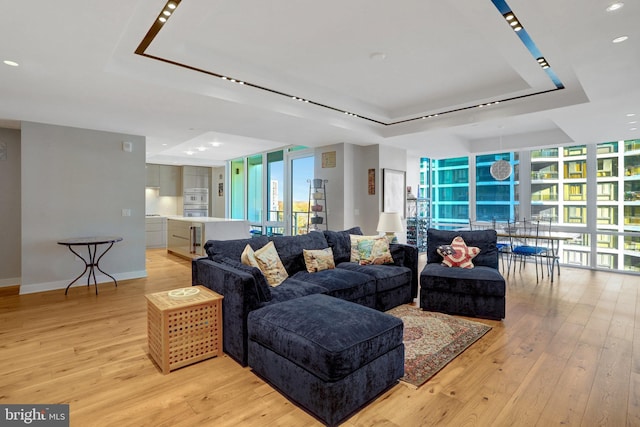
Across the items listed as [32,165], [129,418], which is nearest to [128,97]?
[32,165]

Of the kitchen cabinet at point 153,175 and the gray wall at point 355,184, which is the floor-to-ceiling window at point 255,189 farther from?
the gray wall at point 355,184

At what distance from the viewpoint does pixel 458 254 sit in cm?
409

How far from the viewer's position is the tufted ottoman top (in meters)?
1.90

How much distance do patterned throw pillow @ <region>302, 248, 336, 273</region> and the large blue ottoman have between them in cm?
120

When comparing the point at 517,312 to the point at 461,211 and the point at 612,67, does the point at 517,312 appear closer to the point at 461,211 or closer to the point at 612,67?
the point at 612,67

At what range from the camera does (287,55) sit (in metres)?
3.25

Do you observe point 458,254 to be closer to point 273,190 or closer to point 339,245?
point 339,245

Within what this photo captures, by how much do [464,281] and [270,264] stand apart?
2142mm

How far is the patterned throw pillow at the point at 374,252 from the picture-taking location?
4.15 meters

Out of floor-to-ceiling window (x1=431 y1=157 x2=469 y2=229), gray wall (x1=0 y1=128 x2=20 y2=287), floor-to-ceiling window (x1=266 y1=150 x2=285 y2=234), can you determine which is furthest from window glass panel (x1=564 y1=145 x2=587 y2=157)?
gray wall (x1=0 y1=128 x2=20 y2=287)

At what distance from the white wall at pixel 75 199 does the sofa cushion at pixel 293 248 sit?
10.6 feet

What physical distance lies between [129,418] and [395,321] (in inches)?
68.8

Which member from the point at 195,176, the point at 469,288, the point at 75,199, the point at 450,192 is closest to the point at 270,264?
the point at 469,288

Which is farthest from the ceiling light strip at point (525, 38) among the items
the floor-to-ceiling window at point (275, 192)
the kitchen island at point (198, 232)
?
the floor-to-ceiling window at point (275, 192)
